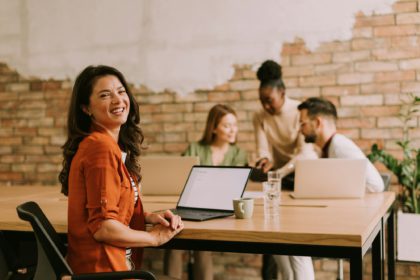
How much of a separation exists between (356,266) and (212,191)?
708 mm

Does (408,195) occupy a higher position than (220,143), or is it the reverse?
(220,143)

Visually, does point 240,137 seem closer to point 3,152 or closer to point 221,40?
point 221,40

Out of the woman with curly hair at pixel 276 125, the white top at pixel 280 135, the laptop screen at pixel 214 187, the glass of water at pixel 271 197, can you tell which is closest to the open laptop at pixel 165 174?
the laptop screen at pixel 214 187

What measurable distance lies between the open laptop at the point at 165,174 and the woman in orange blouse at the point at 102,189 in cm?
86

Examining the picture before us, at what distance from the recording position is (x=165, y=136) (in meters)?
4.27

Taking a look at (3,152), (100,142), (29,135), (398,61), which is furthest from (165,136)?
(100,142)

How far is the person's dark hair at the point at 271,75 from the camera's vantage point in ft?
11.8

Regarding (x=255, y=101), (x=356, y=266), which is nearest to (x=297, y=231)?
(x=356, y=266)

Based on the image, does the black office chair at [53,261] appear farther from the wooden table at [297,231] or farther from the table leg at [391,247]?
the table leg at [391,247]

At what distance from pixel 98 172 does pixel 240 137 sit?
2.57 meters

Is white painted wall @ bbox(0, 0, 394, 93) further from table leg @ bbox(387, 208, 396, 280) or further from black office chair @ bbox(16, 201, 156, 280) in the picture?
black office chair @ bbox(16, 201, 156, 280)

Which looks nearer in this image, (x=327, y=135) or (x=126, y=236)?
(x=126, y=236)

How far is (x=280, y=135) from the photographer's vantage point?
375 centimetres

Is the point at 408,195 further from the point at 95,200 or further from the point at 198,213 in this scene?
the point at 95,200
